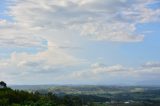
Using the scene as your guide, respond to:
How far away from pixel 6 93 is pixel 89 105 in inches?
3652

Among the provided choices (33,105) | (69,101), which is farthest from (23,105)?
(69,101)

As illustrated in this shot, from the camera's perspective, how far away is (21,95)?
8850 cm

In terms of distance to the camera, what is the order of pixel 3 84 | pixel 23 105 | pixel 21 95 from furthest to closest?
pixel 3 84, pixel 21 95, pixel 23 105

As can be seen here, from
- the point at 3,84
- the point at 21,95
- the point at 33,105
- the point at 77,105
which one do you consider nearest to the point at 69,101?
the point at 77,105

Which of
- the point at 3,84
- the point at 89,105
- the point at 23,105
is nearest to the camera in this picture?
the point at 23,105

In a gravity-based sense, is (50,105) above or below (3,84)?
below

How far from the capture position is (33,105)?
258 feet

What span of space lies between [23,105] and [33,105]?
4143mm

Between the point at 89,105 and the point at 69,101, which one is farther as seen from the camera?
the point at 89,105

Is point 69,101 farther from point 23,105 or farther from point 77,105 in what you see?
point 23,105

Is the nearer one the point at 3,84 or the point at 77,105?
the point at 3,84

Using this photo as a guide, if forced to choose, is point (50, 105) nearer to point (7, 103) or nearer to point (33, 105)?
point (33, 105)

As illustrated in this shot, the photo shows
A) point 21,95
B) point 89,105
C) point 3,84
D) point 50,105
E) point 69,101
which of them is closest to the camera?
point 50,105

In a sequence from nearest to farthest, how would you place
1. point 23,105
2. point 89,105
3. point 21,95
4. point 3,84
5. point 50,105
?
point 23,105 → point 50,105 → point 21,95 → point 3,84 → point 89,105
